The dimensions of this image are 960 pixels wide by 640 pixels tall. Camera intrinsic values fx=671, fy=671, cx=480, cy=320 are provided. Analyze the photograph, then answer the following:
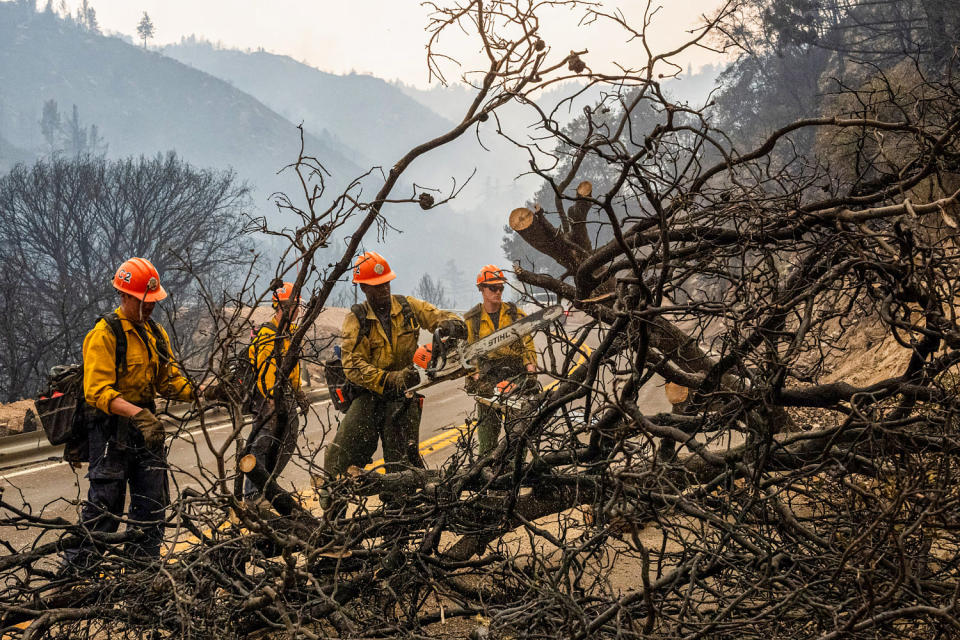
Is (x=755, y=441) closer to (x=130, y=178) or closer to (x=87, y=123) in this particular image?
(x=130, y=178)

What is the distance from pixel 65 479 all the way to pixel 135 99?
204 m

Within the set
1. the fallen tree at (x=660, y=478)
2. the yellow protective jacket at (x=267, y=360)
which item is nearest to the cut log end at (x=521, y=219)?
the fallen tree at (x=660, y=478)

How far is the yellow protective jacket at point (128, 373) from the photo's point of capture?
3.79 meters

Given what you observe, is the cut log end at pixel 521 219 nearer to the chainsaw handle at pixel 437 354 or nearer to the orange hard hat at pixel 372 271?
the chainsaw handle at pixel 437 354

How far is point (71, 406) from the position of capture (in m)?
3.92

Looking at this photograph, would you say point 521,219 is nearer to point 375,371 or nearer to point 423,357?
point 423,357

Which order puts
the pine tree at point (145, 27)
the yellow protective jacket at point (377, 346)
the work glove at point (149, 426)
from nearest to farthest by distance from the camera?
the work glove at point (149, 426) → the yellow protective jacket at point (377, 346) → the pine tree at point (145, 27)

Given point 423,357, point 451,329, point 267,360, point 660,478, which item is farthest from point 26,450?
point 660,478

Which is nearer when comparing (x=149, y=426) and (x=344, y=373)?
(x=149, y=426)

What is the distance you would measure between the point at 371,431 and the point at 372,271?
45.9 inches

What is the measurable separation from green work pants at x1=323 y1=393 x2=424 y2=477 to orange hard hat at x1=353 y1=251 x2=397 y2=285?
2.72ft

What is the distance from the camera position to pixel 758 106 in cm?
3161

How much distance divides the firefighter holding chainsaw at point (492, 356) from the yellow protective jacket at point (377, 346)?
0.51 m

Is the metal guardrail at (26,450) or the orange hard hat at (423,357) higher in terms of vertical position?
the orange hard hat at (423,357)
